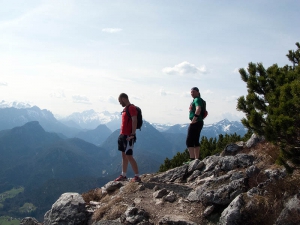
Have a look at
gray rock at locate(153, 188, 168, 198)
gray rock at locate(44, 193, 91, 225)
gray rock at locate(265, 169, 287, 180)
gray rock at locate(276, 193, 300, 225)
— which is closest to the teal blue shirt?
gray rock at locate(153, 188, 168, 198)

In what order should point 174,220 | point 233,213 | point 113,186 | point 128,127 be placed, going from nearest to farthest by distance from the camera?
point 233,213 → point 174,220 → point 128,127 → point 113,186

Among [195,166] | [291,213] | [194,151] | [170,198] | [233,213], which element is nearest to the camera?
[291,213]

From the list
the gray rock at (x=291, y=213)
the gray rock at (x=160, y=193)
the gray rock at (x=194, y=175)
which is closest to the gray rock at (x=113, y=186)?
the gray rock at (x=160, y=193)

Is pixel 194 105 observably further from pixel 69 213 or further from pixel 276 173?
pixel 69 213

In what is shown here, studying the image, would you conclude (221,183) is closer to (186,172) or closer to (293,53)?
(186,172)

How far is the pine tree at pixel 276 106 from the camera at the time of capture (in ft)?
19.2

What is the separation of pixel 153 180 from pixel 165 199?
10.3 feet

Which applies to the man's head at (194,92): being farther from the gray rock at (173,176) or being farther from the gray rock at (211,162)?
the gray rock at (173,176)

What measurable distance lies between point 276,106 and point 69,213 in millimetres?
7294

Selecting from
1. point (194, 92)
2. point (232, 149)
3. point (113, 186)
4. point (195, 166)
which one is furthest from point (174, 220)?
point (232, 149)

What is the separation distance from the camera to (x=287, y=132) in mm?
5781

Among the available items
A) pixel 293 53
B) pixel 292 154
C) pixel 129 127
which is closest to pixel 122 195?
pixel 129 127

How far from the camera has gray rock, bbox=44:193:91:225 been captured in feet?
29.4

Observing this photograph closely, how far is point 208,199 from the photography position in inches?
323
